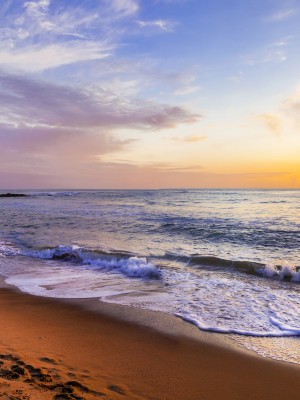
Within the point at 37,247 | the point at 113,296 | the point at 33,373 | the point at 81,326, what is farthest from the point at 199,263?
the point at 33,373

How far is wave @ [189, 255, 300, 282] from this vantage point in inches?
366

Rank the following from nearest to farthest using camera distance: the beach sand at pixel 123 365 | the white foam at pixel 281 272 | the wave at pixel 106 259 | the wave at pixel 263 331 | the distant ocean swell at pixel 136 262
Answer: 1. the beach sand at pixel 123 365
2. the wave at pixel 263 331
3. the white foam at pixel 281 272
4. the distant ocean swell at pixel 136 262
5. the wave at pixel 106 259

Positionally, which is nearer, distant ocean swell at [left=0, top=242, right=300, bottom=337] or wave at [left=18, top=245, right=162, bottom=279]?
distant ocean swell at [left=0, top=242, right=300, bottom=337]

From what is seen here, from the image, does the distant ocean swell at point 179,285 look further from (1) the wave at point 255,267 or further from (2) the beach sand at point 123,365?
(2) the beach sand at point 123,365

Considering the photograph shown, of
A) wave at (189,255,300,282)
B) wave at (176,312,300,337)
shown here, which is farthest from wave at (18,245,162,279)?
wave at (176,312,300,337)

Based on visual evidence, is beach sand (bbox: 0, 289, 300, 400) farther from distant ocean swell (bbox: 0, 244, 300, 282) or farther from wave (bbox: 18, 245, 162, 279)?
distant ocean swell (bbox: 0, 244, 300, 282)

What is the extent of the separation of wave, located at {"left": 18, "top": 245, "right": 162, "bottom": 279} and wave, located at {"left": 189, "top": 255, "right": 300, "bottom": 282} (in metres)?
2.02

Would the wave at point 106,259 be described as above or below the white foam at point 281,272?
below

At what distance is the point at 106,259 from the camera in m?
11.6

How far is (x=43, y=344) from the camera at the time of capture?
474 centimetres

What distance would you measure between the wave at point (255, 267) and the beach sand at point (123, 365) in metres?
4.72

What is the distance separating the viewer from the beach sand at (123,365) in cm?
354

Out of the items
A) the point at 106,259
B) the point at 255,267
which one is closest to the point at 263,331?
the point at 255,267

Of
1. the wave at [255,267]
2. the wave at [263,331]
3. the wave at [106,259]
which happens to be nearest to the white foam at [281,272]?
the wave at [255,267]
